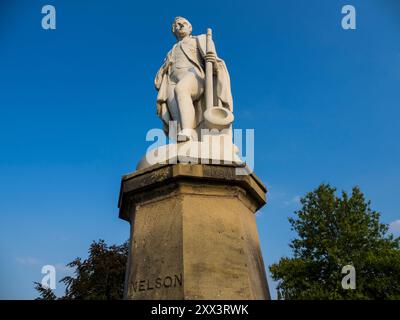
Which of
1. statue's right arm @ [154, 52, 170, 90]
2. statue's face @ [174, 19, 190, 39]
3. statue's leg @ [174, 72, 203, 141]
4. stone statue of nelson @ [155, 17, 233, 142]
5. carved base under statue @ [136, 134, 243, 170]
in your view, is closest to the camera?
carved base under statue @ [136, 134, 243, 170]

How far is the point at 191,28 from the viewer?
7129 millimetres

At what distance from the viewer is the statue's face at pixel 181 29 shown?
6949mm

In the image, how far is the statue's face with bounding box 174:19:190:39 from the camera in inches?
274

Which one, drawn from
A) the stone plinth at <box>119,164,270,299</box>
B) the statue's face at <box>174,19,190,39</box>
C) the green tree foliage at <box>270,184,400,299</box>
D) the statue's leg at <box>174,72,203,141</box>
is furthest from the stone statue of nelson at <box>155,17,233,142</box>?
the green tree foliage at <box>270,184,400,299</box>

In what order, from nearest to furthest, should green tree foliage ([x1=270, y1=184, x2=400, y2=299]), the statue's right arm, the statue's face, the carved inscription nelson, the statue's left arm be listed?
the carved inscription nelson → the statue's left arm → the statue's right arm → the statue's face → green tree foliage ([x1=270, y1=184, x2=400, y2=299])

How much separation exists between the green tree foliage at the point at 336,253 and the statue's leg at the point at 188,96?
13.3 meters

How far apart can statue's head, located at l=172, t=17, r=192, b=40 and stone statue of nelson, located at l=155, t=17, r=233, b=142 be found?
0.33m

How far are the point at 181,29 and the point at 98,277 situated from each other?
15.7 m

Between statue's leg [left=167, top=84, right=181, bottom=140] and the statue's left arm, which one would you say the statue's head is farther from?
statue's leg [left=167, top=84, right=181, bottom=140]

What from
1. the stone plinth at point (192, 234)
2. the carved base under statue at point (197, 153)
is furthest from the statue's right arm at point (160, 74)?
the stone plinth at point (192, 234)

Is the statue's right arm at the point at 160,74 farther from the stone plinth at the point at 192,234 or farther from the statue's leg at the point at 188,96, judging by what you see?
the stone plinth at the point at 192,234
